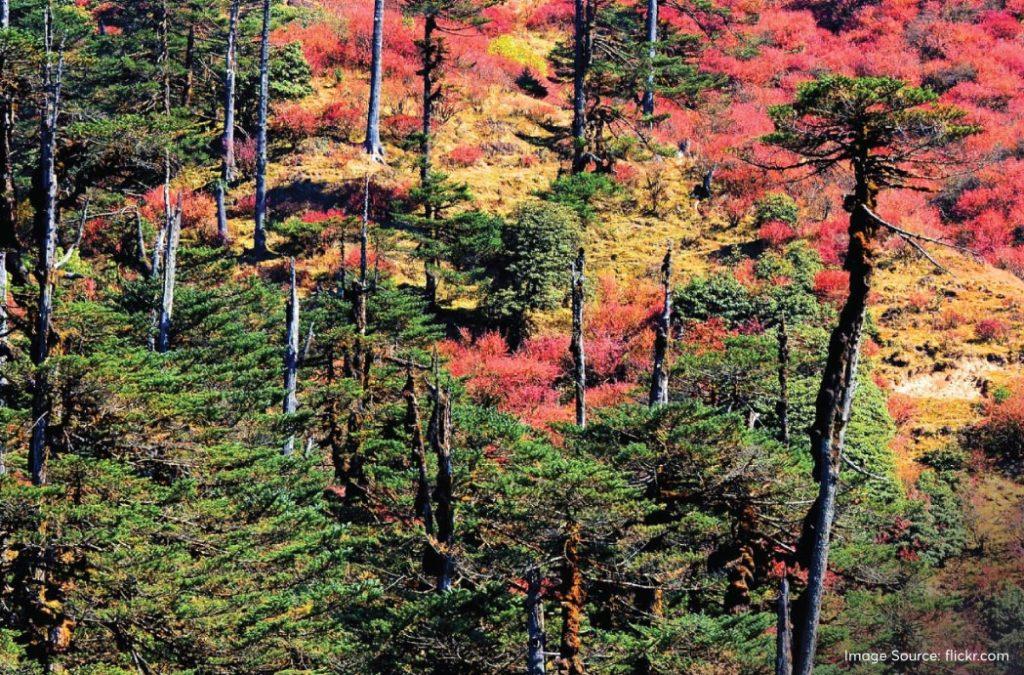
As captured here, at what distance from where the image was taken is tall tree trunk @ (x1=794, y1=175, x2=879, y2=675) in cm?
950

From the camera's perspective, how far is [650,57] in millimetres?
38281

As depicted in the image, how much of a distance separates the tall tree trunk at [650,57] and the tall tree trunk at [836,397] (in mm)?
28746

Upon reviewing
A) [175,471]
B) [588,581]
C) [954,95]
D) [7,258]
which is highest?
[954,95]

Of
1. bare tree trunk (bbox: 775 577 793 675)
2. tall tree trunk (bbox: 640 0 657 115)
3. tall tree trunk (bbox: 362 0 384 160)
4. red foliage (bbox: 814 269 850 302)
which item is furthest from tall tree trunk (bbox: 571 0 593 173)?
bare tree trunk (bbox: 775 577 793 675)

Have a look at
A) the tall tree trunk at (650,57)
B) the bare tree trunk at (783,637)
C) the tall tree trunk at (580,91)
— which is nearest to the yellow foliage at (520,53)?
the tall tree trunk at (650,57)

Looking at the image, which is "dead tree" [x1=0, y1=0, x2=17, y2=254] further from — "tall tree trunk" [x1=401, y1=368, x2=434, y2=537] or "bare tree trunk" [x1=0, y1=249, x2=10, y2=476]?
"tall tree trunk" [x1=401, y1=368, x2=434, y2=537]

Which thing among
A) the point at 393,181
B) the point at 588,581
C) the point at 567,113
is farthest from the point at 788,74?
the point at 588,581

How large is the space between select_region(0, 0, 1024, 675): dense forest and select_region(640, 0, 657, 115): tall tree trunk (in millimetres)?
400

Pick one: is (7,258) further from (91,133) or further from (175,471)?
(175,471)

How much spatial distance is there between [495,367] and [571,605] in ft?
43.2

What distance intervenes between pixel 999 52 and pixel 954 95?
501cm

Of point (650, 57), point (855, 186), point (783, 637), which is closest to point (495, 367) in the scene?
point (783, 637)

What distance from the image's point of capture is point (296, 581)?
16047 mm

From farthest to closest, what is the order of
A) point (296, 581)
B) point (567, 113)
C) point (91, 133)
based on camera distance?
1. point (567, 113)
2. point (91, 133)
3. point (296, 581)
